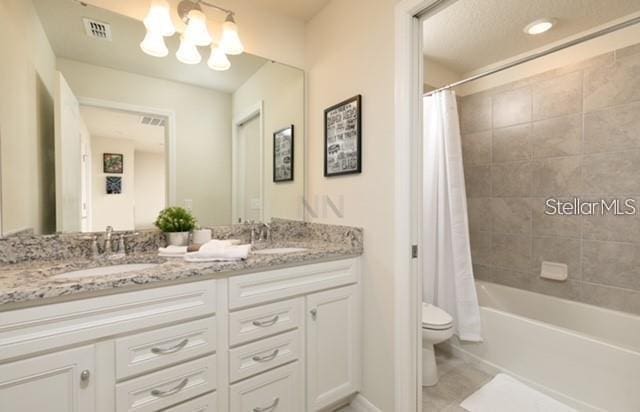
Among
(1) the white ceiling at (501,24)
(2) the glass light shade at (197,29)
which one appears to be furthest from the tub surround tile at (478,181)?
(2) the glass light shade at (197,29)

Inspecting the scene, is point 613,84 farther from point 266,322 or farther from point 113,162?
point 113,162

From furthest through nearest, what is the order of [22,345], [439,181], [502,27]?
1. [439,181]
2. [502,27]
3. [22,345]

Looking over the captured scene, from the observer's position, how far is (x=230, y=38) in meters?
1.69

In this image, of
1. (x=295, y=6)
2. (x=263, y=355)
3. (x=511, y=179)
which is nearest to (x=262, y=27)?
(x=295, y=6)

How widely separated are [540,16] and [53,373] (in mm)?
3077

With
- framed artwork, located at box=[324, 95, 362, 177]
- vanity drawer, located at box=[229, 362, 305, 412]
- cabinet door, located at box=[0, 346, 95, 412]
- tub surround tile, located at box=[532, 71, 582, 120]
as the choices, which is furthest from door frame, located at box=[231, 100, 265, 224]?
tub surround tile, located at box=[532, 71, 582, 120]

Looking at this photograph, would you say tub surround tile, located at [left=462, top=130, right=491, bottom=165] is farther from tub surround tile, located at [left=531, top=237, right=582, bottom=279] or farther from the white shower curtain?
tub surround tile, located at [left=531, top=237, right=582, bottom=279]

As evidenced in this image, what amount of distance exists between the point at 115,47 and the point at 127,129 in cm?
42

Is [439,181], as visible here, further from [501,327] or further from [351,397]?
[351,397]

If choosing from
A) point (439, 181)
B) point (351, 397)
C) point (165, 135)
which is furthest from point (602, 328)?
point (165, 135)

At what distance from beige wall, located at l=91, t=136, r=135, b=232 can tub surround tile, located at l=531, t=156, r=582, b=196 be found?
→ 9.47ft

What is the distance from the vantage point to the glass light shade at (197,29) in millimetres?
1574

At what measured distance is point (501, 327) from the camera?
76.5 inches

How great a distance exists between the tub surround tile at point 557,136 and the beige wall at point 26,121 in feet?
10.4
